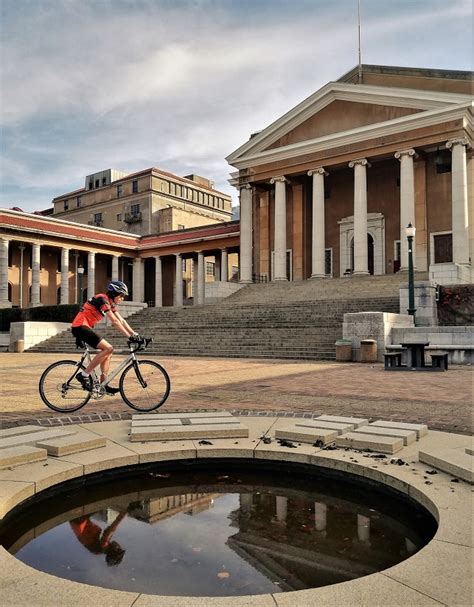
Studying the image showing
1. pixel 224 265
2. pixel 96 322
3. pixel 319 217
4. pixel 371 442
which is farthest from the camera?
pixel 224 265

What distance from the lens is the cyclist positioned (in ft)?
22.1

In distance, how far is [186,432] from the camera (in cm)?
524

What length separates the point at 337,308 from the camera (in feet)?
78.6

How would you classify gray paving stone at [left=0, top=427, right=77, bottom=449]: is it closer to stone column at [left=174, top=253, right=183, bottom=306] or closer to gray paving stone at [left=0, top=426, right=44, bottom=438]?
gray paving stone at [left=0, top=426, right=44, bottom=438]

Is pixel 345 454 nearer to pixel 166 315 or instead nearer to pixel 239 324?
pixel 239 324

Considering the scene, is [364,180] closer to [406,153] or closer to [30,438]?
[406,153]

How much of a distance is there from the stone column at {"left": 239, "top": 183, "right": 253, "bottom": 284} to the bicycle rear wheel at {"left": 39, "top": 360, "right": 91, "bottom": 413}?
32.0 metres

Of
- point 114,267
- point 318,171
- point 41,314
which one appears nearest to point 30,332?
point 41,314

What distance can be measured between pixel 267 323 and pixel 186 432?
58.8 feet

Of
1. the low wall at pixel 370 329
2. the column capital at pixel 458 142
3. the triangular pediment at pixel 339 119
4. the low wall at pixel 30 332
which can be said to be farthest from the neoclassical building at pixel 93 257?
the low wall at pixel 370 329

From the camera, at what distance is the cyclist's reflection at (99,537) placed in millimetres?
3128

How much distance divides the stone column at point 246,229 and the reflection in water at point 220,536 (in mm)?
34978

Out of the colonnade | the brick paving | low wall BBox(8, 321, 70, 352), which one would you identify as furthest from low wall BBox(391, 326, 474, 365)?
low wall BBox(8, 321, 70, 352)

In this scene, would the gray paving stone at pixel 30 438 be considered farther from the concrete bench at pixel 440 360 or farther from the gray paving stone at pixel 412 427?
the concrete bench at pixel 440 360
